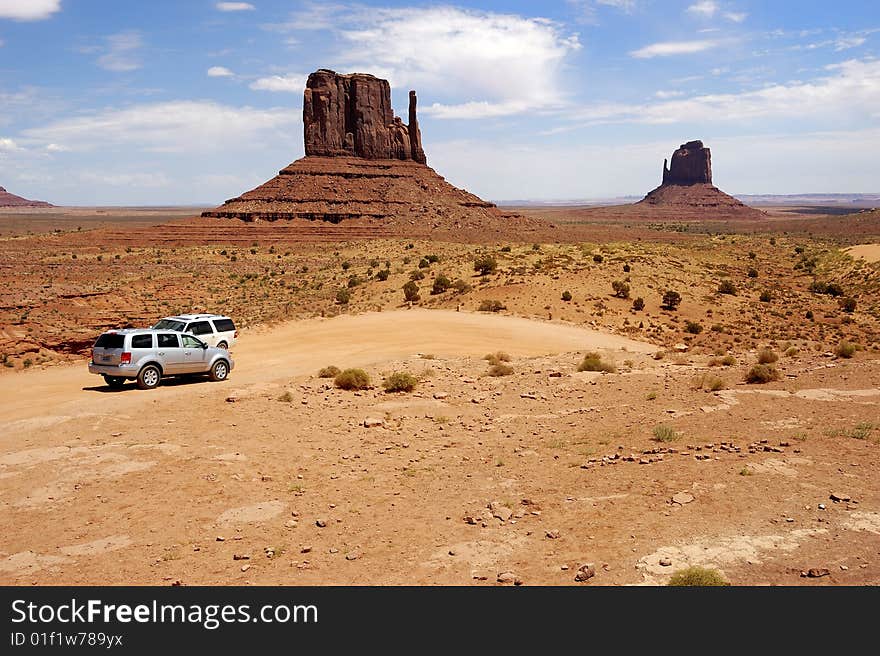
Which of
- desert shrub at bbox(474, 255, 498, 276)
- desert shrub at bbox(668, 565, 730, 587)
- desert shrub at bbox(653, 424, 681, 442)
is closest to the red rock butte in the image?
desert shrub at bbox(474, 255, 498, 276)

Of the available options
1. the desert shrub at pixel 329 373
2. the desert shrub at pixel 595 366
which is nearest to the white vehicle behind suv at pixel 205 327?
the desert shrub at pixel 329 373

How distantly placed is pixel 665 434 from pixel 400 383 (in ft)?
25.4

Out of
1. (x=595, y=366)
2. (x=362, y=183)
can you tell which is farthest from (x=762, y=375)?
(x=362, y=183)

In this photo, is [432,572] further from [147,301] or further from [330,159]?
[330,159]

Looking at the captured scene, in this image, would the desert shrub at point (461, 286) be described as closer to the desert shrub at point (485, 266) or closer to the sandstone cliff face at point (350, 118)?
the desert shrub at point (485, 266)

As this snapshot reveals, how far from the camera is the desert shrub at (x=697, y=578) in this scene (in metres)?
7.20

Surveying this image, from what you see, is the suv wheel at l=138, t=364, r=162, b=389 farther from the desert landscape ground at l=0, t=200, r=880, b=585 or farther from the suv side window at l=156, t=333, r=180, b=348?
the suv side window at l=156, t=333, r=180, b=348

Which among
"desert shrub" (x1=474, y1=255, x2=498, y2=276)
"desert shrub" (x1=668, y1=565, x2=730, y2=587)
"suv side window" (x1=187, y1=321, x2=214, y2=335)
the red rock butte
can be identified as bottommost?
"desert shrub" (x1=668, y1=565, x2=730, y2=587)

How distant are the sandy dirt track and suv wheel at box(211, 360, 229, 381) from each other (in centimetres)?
30

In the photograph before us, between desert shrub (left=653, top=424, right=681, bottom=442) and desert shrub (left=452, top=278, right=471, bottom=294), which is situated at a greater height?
desert shrub (left=452, top=278, right=471, bottom=294)

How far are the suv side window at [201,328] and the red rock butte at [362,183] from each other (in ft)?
242

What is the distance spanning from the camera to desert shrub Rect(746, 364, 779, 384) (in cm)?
1658

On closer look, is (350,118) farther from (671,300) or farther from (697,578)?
(697,578)

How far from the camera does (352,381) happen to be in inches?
720
